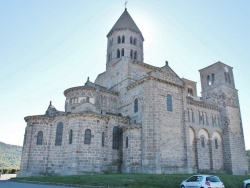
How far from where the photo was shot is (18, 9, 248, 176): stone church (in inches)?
990

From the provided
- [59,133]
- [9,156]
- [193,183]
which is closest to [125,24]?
[59,133]

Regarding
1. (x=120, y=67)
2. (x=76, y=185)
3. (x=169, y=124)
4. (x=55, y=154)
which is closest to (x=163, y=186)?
(x=76, y=185)

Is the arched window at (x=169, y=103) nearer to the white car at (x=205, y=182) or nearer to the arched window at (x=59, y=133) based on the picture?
the arched window at (x=59, y=133)

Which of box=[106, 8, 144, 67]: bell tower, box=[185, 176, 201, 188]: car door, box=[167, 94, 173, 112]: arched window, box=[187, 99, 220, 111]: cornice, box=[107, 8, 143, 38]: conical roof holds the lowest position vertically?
box=[185, 176, 201, 188]: car door

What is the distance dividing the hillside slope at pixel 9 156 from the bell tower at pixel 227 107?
82.8m

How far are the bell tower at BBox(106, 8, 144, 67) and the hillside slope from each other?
75824 mm

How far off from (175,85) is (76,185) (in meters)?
18.4

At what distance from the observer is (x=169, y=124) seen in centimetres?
2780

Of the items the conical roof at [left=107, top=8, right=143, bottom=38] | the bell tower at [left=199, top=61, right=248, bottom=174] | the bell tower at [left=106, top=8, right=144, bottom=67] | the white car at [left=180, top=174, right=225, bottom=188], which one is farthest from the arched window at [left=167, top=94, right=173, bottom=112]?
the conical roof at [left=107, top=8, right=143, bottom=38]

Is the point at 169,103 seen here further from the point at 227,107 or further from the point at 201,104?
the point at 227,107

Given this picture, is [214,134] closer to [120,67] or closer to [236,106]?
[236,106]

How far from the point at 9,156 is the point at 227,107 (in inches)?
3891

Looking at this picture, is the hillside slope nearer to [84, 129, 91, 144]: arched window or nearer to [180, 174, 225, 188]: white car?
[84, 129, 91, 144]: arched window

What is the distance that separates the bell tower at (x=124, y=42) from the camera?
37.9 m
